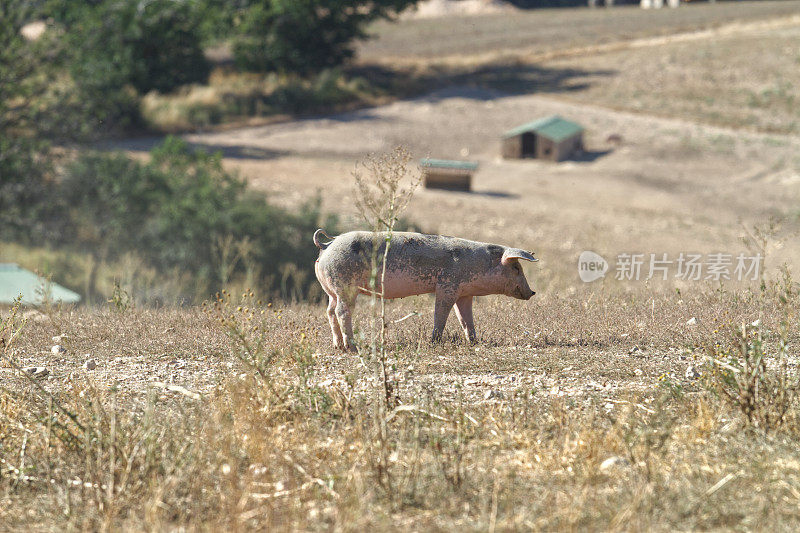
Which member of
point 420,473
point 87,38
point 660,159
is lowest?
point 660,159

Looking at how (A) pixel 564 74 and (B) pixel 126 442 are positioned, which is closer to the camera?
(B) pixel 126 442

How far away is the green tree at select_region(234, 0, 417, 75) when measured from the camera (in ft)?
141

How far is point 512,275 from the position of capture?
337 inches

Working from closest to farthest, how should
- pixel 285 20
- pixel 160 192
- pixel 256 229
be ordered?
pixel 256 229
pixel 160 192
pixel 285 20

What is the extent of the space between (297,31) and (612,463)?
4090 centimetres

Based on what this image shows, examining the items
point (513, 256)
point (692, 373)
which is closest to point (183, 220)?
point (513, 256)

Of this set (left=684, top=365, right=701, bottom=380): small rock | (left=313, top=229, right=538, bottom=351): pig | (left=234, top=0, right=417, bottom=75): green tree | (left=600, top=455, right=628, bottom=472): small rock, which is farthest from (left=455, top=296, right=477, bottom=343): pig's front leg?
(left=234, top=0, right=417, bottom=75): green tree

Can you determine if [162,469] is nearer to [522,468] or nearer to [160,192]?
[522,468]

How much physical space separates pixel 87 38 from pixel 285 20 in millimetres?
15771

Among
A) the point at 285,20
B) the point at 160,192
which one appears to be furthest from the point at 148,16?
the point at 160,192

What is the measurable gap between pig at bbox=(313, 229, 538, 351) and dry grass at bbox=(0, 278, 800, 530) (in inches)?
14.9

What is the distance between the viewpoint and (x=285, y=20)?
43469mm
